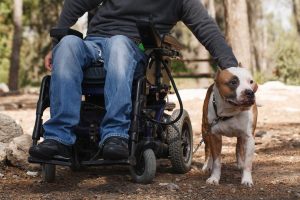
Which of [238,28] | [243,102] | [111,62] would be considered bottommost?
[243,102]

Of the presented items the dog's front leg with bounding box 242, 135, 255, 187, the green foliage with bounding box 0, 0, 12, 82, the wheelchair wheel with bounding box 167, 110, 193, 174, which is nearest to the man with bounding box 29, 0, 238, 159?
the dog's front leg with bounding box 242, 135, 255, 187

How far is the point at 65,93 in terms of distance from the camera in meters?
4.17

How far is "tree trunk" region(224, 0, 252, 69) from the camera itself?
1388 centimetres

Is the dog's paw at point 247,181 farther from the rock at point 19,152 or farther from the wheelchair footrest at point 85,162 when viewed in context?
the rock at point 19,152

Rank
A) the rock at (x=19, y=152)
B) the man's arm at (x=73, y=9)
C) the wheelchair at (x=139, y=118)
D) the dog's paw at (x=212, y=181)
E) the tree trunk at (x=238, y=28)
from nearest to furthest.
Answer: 1. the wheelchair at (x=139, y=118)
2. the dog's paw at (x=212, y=181)
3. the man's arm at (x=73, y=9)
4. the rock at (x=19, y=152)
5. the tree trunk at (x=238, y=28)

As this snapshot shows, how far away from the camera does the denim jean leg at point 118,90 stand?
4180 millimetres

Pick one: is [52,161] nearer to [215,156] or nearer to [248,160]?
[215,156]

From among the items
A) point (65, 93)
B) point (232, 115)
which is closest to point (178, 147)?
point (232, 115)

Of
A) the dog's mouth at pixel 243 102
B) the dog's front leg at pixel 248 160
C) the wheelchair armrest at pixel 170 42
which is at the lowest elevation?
the dog's front leg at pixel 248 160

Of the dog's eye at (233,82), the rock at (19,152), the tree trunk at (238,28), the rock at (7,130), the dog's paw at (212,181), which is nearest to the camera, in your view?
the dog's eye at (233,82)

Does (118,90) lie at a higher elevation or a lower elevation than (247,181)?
higher

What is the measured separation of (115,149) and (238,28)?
34.1 ft

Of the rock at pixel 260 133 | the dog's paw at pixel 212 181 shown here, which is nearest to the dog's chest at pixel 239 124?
the dog's paw at pixel 212 181

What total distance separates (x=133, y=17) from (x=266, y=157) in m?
2.16
